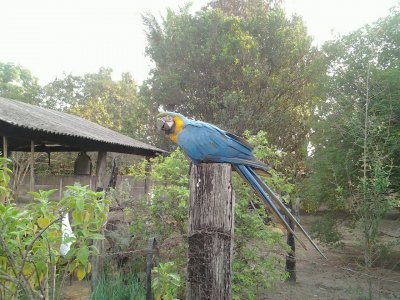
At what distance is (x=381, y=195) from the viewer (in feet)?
A: 17.9

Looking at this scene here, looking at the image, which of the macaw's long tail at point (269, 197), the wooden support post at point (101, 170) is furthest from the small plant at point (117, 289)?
the wooden support post at point (101, 170)

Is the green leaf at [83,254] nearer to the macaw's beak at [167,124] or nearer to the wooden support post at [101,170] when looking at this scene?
the macaw's beak at [167,124]

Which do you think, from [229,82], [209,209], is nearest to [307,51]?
[229,82]

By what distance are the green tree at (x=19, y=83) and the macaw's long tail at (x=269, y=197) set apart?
729 inches

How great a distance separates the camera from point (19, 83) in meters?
19.4

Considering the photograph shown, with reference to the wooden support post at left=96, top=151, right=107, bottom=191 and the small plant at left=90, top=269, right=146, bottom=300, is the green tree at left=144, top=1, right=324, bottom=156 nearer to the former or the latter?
the wooden support post at left=96, top=151, right=107, bottom=191

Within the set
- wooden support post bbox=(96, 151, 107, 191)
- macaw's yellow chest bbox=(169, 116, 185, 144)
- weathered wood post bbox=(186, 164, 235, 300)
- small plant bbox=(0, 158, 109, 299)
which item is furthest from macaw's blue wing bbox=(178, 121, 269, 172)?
wooden support post bbox=(96, 151, 107, 191)

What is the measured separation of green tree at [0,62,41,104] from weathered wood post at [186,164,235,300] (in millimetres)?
18869

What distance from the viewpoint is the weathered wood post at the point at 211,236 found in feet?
5.60

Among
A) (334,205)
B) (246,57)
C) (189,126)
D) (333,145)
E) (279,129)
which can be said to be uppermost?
(246,57)

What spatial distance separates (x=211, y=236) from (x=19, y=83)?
2073 cm

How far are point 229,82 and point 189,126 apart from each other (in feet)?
38.4

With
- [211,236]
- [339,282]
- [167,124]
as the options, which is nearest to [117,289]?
[167,124]

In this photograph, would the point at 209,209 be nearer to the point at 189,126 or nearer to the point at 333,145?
the point at 189,126
